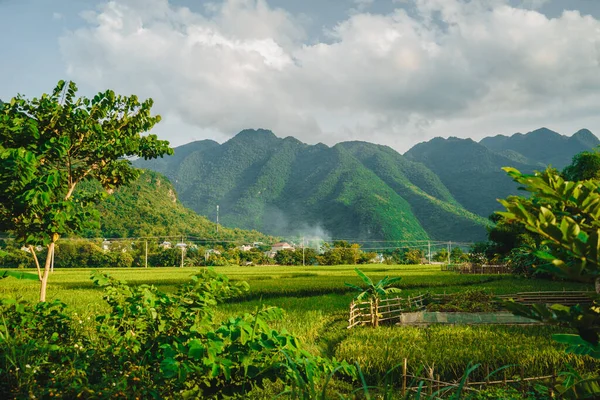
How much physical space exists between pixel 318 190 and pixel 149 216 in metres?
60.1

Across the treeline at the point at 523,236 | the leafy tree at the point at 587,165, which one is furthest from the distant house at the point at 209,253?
the leafy tree at the point at 587,165

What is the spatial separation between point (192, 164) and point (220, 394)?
509ft

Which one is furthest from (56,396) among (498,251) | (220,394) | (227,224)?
(227,224)

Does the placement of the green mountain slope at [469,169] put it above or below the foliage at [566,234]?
above

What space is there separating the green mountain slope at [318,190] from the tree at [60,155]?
9281cm

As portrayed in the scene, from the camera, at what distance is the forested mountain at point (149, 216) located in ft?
223

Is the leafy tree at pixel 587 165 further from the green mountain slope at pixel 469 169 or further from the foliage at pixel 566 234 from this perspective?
the green mountain slope at pixel 469 169

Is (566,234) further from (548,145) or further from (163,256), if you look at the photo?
(548,145)

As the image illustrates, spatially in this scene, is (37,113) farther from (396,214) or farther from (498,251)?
(396,214)

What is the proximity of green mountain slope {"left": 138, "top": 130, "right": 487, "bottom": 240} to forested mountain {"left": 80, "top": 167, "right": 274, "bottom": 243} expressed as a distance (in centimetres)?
3185

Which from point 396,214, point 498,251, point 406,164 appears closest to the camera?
point 498,251

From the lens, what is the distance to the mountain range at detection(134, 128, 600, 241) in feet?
340

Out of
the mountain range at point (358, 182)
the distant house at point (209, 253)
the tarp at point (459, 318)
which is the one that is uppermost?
the mountain range at point (358, 182)

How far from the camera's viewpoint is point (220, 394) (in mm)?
2770
